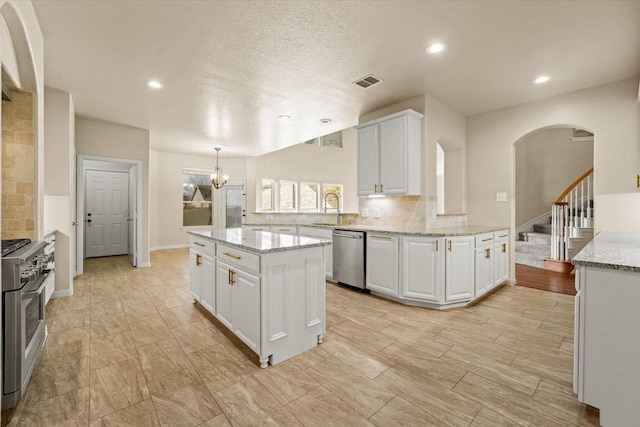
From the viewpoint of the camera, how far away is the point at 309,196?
31.1 feet

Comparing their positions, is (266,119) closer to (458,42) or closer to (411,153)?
(411,153)

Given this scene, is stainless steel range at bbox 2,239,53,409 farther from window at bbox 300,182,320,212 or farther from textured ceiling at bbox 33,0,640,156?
window at bbox 300,182,320,212

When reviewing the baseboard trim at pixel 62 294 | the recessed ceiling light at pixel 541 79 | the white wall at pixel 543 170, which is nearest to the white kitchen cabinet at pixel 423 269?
the recessed ceiling light at pixel 541 79

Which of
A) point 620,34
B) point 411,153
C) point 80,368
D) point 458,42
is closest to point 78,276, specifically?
point 80,368

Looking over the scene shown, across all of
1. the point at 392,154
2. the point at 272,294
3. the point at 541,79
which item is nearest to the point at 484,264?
the point at 392,154

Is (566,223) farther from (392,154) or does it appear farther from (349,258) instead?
(349,258)

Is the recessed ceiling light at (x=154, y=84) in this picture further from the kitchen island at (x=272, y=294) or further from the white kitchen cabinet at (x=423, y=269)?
the white kitchen cabinet at (x=423, y=269)

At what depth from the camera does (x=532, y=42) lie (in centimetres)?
255

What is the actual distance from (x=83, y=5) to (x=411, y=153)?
3.37 meters

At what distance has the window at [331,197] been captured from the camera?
32.0 ft

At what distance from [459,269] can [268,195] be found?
651 centimetres

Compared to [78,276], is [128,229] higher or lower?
higher

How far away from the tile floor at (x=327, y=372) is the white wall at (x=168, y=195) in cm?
464

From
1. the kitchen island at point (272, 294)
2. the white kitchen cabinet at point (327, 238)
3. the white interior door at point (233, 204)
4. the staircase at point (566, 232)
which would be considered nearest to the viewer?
the kitchen island at point (272, 294)
